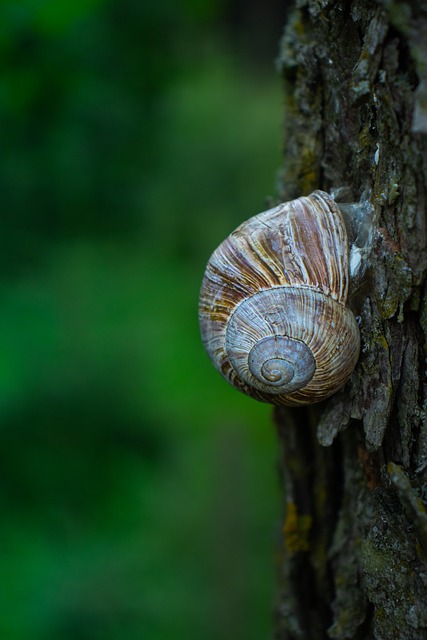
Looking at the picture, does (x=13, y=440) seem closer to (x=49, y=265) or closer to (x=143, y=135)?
(x=49, y=265)

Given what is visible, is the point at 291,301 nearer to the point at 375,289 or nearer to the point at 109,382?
the point at 375,289

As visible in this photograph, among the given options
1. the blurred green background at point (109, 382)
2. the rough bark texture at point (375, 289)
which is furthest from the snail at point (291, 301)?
the blurred green background at point (109, 382)

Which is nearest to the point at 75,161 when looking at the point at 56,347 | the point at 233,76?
the point at 56,347

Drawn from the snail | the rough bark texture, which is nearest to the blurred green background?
the rough bark texture

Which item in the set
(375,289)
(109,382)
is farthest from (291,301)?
(109,382)

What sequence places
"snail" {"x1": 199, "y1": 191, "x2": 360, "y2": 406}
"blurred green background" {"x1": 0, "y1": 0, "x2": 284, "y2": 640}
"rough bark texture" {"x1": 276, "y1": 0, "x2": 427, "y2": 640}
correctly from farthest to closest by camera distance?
"blurred green background" {"x1": 0, "y1": 0, "x2": 284, "y2": 640}, "snail" {"x1": 199, "y1": 191, "x2": 360, "y2": 406}, "rough bark texture" {"x1": 276, "y1": 0, "x2": 427, "y2": 640}

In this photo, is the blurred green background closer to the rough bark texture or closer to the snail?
the rough bark texture
